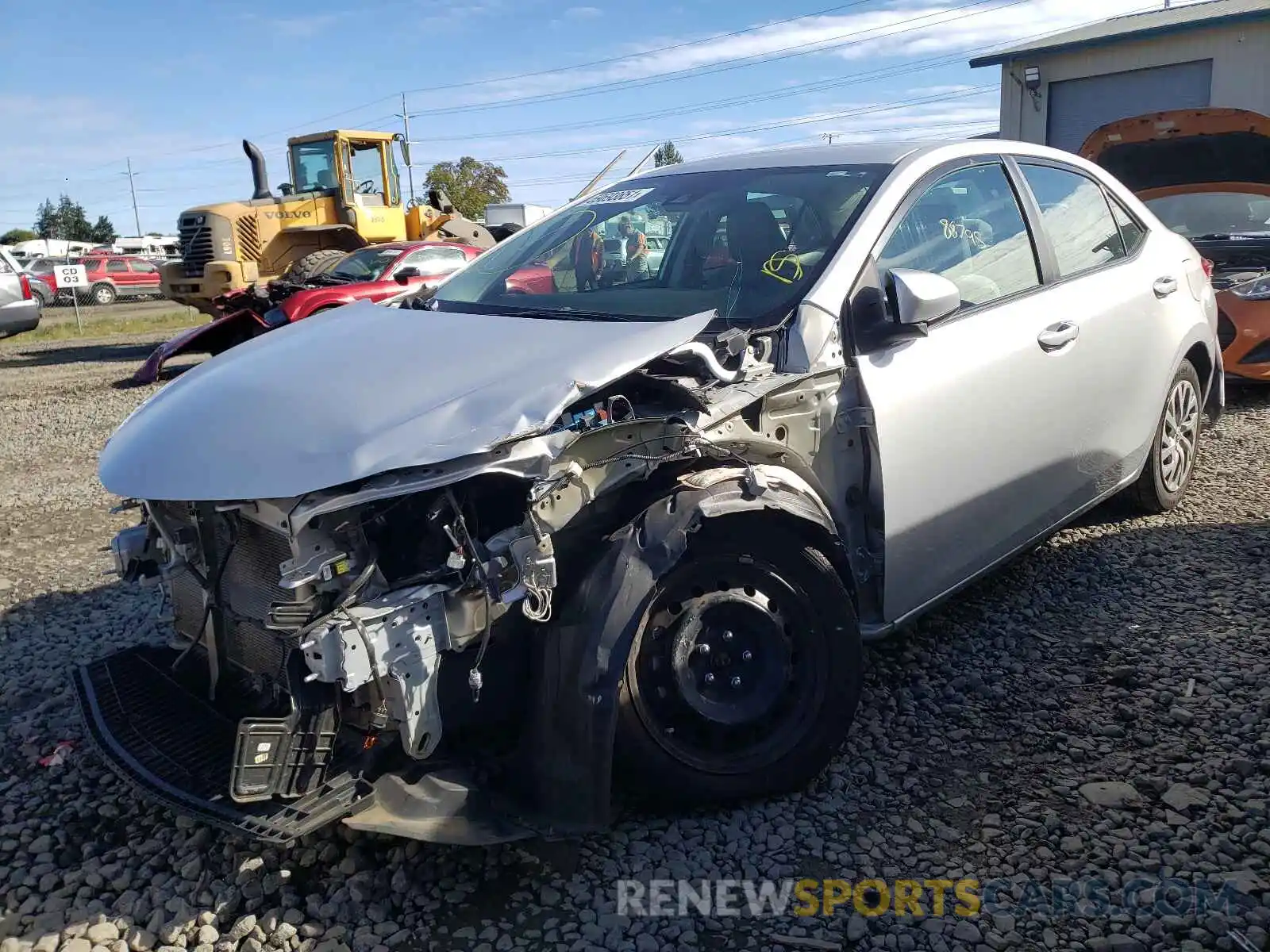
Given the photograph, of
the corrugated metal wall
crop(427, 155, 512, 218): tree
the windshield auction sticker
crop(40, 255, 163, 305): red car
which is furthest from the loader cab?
crop(427, 155, 512, 218): tree

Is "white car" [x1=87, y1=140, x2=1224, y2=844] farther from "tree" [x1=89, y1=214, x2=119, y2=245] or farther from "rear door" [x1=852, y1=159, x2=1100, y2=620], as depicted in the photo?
"tree" [x1=89, y1=214, x2=119, y2=245]

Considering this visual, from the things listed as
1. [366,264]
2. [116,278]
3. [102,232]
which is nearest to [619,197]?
[366,264]

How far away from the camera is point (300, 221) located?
1642 centimetres

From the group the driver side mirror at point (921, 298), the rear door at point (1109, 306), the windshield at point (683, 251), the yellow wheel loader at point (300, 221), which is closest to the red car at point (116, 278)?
the yellow wheel loader at point (300, 221)

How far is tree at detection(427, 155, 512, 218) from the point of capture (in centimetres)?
5672

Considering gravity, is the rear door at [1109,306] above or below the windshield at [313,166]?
below

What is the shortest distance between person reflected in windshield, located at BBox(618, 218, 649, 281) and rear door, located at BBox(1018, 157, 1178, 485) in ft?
5.02

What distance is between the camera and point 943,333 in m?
3.40

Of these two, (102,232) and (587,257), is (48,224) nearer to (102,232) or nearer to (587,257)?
(102,232)

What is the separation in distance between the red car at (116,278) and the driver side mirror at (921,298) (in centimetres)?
3507

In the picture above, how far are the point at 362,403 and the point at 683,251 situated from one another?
151cm

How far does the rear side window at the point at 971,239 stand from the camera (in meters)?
3.51

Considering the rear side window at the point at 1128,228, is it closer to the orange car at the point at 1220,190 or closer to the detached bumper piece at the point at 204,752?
the orange car at the point at 1220,190

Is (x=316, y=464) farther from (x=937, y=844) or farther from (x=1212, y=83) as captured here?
(x=1212, y=83)
